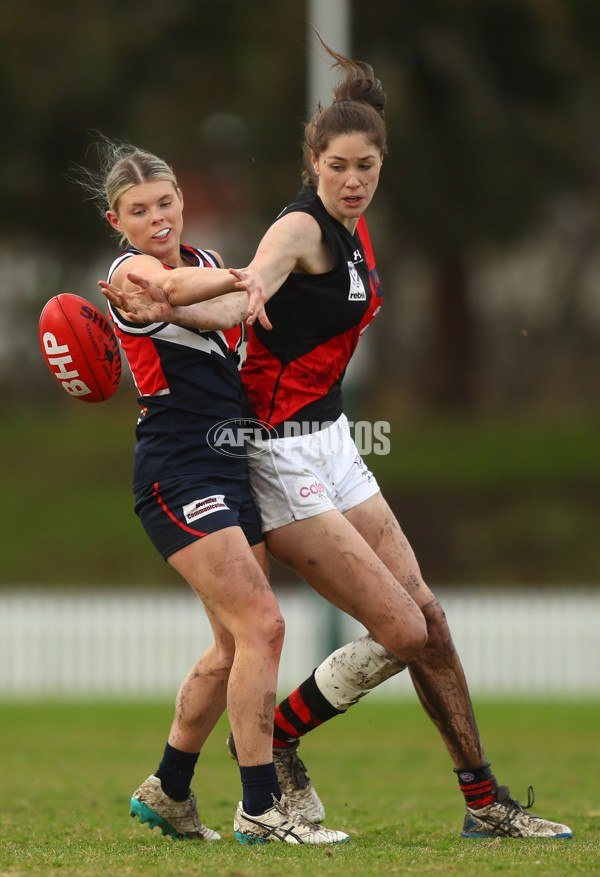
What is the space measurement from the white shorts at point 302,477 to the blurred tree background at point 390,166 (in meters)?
10.5

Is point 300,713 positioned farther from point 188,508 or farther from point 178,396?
point 178,396

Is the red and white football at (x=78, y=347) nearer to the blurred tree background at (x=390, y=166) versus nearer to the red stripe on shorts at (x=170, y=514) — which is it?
the red stripe on shorts at (x=170, y=514)

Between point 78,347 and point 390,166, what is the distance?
1359 centimetres

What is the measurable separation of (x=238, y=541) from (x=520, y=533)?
1512cm

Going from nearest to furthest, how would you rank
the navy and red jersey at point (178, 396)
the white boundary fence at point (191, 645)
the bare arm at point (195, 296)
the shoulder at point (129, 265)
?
1. the bare arm at point (195, 296)
2. the shoulder at point (129, 265)
3. the navy and red jersey at point (178, 396)
4. the white boundary fence at point (191, 645)

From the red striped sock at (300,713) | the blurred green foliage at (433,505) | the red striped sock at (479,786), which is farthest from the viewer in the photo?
the blurred green foliage at (433,505)

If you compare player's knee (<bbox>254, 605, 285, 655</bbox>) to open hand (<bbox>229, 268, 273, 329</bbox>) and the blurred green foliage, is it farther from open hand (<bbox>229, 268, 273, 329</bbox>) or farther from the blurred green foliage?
the blurred green foliage

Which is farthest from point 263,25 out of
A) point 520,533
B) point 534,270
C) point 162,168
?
point 534,270

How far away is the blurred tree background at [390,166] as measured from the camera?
17516 mm

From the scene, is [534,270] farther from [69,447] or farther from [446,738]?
[446,738]

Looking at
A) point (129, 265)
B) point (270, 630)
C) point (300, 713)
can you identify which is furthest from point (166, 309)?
point (300, 713)

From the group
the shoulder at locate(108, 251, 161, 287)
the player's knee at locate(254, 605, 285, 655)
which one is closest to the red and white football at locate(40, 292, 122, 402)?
the shoulder at locate(108, 251, 161, 287)

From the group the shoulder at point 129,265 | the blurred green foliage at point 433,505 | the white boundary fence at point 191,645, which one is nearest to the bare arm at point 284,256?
the shoulder at point 129,265

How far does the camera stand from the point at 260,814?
4.62 meters
